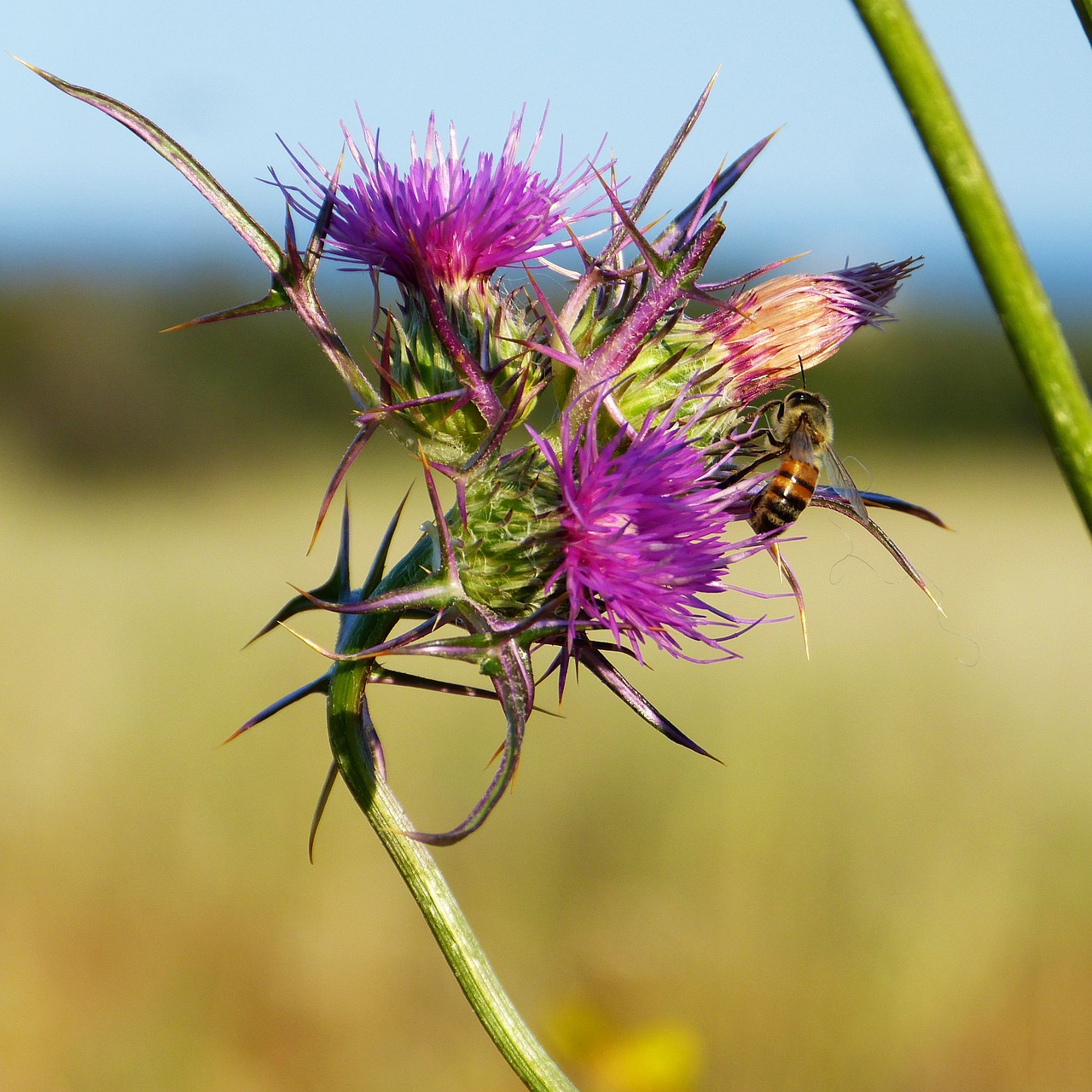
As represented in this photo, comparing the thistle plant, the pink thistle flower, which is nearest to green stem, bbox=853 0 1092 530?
the thistle plant

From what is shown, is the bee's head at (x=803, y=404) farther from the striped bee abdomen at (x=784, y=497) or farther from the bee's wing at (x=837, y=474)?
the striped bee abdomen at (x=784, y=497)

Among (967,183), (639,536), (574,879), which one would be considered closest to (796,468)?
(639,536)

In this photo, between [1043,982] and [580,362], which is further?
[1043,982]

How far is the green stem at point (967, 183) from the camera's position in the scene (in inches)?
38.9

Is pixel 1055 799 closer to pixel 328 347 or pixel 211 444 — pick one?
pixel 328 347

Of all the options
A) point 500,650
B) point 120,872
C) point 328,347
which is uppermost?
→ point 328,347

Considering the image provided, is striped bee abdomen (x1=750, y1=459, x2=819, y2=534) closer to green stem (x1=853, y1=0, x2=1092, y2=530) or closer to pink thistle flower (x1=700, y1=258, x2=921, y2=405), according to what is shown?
pink thistle flower (x1=700, y1=258, x2=921, y2=405)

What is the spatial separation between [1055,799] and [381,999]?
24.0 ft

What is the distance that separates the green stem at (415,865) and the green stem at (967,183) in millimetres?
1288

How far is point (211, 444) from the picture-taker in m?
29.6

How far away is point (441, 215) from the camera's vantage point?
221 centimetres

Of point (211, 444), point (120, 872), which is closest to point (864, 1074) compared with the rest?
point (120, 872)

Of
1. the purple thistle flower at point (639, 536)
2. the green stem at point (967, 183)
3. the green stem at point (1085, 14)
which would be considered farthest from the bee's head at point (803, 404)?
the green stem at point (967, 183)

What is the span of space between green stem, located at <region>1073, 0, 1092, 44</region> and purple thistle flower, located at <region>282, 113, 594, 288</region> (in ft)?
4.01
